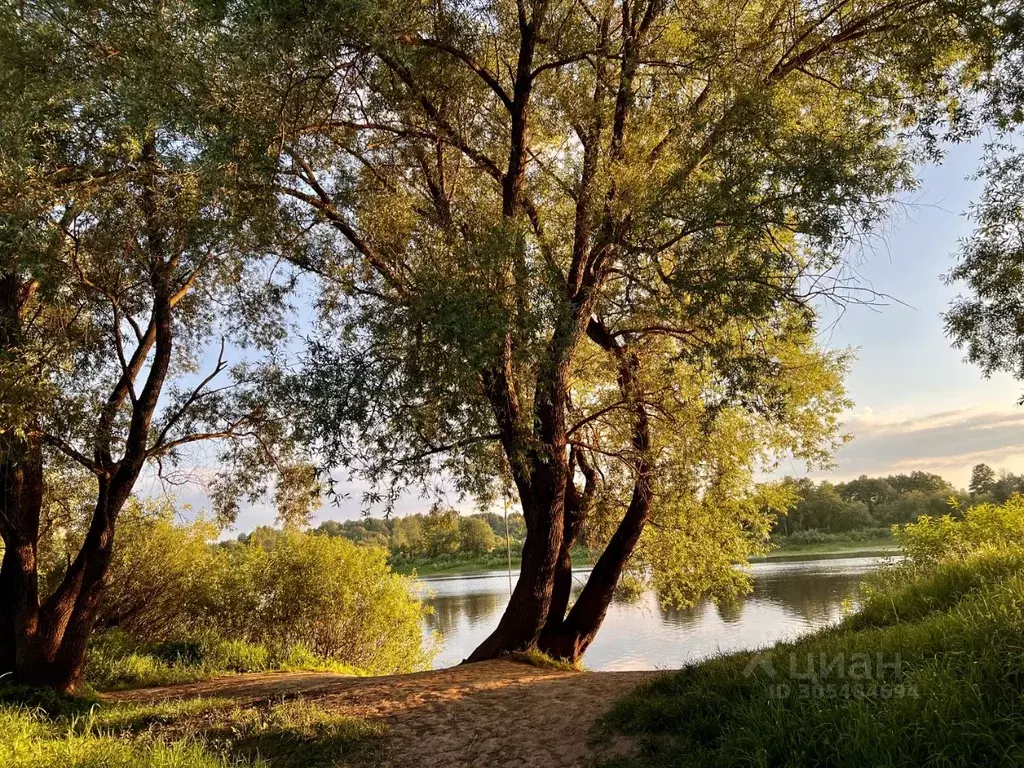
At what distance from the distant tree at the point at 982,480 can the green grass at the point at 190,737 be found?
56.1 metres

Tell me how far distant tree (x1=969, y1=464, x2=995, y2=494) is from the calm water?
67.1ft

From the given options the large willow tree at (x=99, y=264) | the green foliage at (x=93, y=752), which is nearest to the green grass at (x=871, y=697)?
the green foliage at (x=93, y=752)

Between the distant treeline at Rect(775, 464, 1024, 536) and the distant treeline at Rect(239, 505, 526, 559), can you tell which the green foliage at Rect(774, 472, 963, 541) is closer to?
the distant treeline at Rect(775, 464, 1024, 536)

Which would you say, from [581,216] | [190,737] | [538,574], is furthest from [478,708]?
[581,216]

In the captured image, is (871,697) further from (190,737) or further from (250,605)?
(250,605)

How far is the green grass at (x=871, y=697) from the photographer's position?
11.1 ft

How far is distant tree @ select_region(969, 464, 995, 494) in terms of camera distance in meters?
48.9

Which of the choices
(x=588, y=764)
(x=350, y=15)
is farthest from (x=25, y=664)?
(x=350, y=15)

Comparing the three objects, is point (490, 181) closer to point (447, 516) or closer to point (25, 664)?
point (447, 516)

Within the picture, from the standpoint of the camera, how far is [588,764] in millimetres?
4586

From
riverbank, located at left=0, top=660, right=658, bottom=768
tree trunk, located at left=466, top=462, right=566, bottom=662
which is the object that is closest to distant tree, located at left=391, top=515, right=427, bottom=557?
tree trunk, located at left=466, top=462, right=566, bottom=662

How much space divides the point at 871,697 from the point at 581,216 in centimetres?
660

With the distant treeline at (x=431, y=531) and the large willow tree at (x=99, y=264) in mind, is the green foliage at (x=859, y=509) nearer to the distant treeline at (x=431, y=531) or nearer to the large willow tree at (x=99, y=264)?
the distant treeline at (x=431, y=531)

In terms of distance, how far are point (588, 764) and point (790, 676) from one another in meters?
1.64
